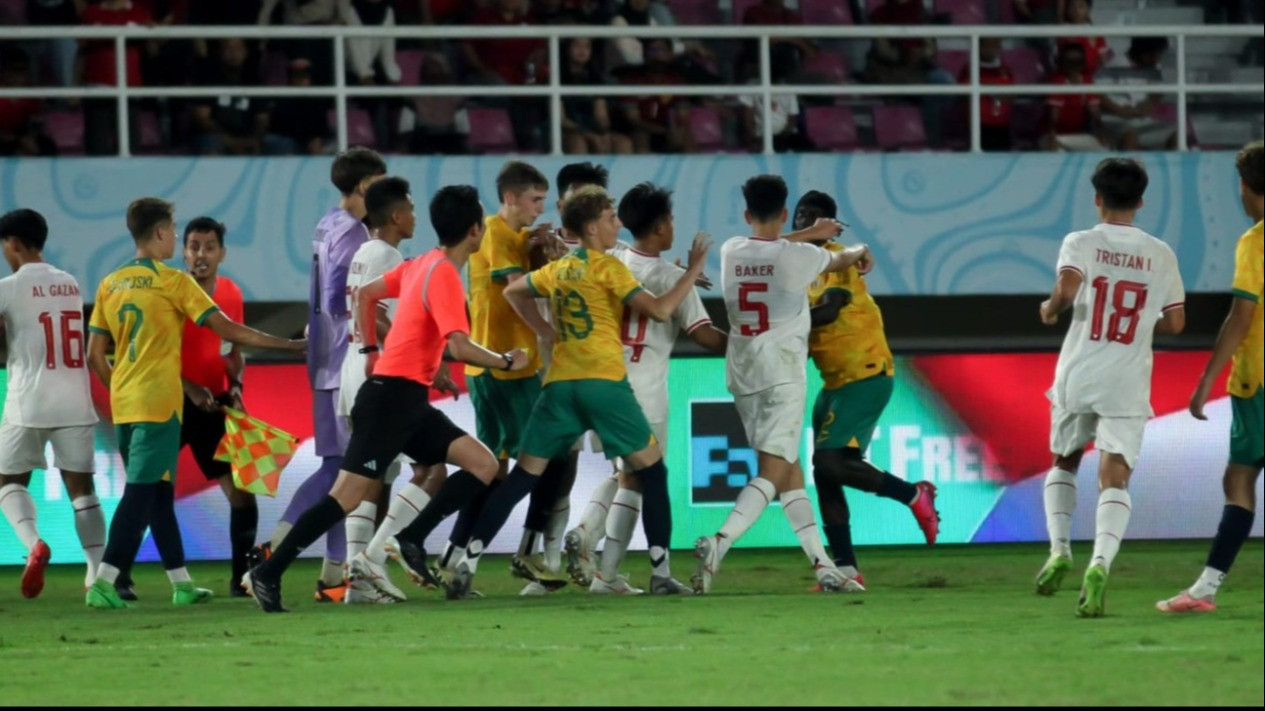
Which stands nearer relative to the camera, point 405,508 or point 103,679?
point 103,679

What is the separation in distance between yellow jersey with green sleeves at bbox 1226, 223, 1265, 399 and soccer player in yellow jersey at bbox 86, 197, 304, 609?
4315 millimetres

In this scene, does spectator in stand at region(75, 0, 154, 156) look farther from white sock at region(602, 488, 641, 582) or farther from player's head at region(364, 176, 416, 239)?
white sock at region(602, 488, 641, 582)

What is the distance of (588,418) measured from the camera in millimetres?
8711

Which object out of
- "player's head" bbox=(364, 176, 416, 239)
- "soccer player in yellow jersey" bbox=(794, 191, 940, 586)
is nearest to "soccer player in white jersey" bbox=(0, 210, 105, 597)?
"player's head" bbox=(364, 176, 416, 239)

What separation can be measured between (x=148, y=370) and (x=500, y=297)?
1664 millimetres

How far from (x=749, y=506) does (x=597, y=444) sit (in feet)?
6.44

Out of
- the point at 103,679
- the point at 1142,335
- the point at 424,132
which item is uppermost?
the point at 424,132

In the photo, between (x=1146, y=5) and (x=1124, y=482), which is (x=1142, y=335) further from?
(x=1146, y=5)

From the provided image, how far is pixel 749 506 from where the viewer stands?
29.8 feet

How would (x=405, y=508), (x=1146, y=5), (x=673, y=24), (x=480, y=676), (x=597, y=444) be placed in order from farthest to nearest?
(x=1146, y=5)
(x=673, y=24)
(x=597, y=444)
(x=405, y=508)
(x=480, y=676)

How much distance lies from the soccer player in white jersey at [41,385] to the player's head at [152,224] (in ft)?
2.20

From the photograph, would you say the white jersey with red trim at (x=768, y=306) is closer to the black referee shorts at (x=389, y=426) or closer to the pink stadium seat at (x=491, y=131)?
the black referee shorts at (x=389, y=426)

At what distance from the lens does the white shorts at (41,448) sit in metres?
9.72

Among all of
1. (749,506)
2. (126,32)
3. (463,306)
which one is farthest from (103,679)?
(126,32)
